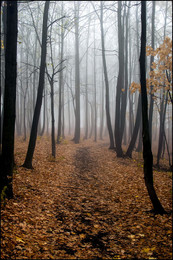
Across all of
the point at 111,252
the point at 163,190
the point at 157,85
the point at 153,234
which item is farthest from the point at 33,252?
the point at 157,85

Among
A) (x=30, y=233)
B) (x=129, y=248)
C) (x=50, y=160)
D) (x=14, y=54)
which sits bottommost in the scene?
(x=129, y=248)

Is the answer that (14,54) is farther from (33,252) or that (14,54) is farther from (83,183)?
(83,183)

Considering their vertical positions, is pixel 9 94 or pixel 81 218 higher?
pixel 9 94

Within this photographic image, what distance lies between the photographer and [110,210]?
658 centimetres

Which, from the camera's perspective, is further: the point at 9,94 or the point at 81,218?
the point at 81,218

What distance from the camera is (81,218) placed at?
233 inches

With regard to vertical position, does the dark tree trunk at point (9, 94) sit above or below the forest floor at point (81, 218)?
above

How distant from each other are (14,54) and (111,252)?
5.64 metres

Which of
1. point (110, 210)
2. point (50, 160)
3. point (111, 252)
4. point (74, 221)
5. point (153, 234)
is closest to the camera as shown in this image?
point (111, 252)

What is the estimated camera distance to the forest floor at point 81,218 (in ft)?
14.4

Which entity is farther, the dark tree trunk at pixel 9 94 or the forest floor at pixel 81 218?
the dark tree trunk at pixel 9 94

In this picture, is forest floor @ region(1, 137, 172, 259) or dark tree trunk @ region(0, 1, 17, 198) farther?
dark tree trunk @ region(0, 1, 17, 198)

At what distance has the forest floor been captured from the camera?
438cm

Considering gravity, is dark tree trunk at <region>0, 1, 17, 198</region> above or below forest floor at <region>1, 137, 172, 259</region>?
above
